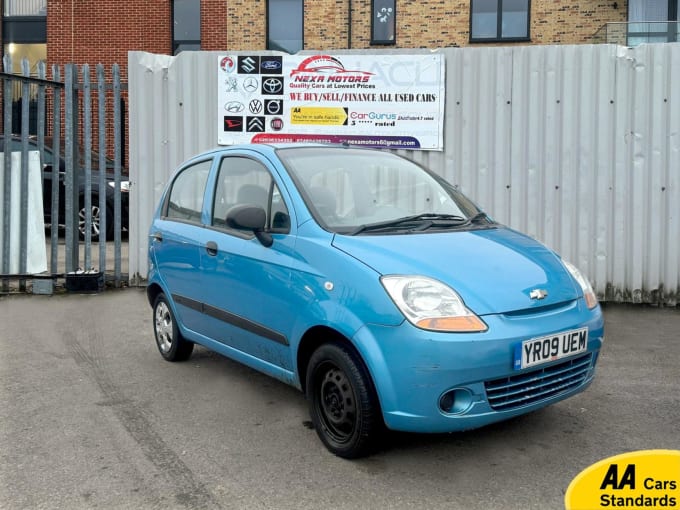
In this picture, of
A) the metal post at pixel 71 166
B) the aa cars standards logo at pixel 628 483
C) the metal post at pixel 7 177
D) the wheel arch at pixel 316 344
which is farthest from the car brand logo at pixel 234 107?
the aa cars standards logo at pixel 628 483

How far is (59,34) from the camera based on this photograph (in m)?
18.8

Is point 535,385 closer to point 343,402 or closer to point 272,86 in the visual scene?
point 343,402

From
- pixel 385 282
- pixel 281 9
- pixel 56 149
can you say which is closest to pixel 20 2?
pixel 281 9

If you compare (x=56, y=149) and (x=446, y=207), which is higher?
(x=56, y=149)

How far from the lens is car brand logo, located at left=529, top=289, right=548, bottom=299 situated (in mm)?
3515

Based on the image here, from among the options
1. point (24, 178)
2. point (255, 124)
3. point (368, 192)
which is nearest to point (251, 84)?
point (255, 124)

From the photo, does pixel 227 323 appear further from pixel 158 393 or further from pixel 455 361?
pixel 455 361

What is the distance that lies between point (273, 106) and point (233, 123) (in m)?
0.53

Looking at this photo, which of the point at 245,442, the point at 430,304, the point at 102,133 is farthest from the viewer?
the point at 102,133

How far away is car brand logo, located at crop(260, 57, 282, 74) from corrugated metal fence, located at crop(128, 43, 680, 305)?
1.97 meters

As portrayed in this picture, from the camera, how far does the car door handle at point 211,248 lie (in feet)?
15.2

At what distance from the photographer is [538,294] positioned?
3539 millimetres

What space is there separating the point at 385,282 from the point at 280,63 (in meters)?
5.42

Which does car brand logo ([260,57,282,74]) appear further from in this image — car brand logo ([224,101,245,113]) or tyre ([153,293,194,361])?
tyre ([153,293,194,361])
